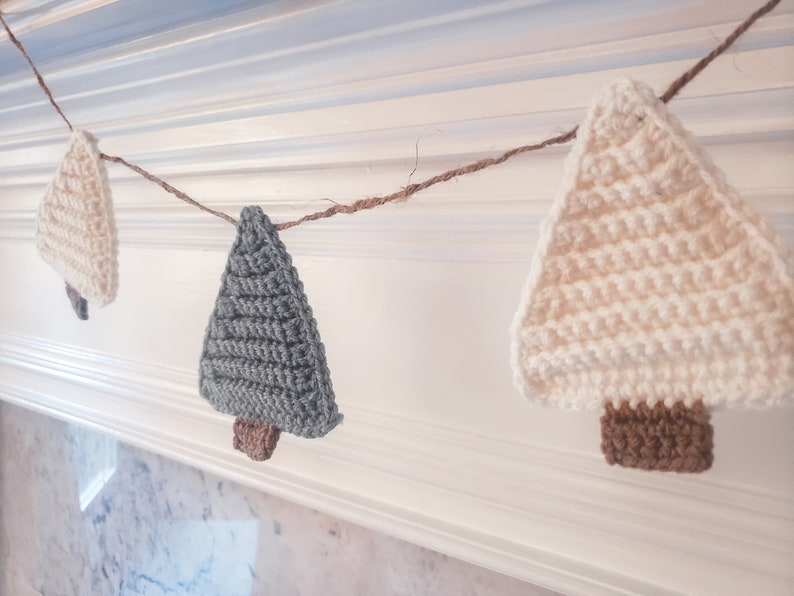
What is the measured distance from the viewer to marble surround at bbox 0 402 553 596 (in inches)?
29.8

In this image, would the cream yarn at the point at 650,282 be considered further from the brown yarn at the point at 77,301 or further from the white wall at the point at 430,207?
the brown yarn at the point at 77,301

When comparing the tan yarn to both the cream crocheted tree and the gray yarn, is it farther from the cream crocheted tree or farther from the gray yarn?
the cream crocheted tree

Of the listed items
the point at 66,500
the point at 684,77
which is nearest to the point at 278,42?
the point at 684,77

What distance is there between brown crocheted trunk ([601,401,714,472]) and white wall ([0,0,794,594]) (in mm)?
156

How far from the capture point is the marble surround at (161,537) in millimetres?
756

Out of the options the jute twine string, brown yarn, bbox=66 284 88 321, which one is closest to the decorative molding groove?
brown yarn, bbox=66 284 88 321

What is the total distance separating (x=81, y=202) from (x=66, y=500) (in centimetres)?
88

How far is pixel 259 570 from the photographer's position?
35.2 inches

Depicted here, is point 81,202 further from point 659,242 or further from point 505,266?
point 659,242

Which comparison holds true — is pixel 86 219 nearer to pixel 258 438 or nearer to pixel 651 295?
pixel 258 438

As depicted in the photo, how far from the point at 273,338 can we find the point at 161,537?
0.76m

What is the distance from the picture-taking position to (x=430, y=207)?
60 centimetres

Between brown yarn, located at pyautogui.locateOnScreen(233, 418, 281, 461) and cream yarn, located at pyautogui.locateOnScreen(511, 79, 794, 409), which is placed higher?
cream yarn, located at pyautogui.locateOnScreen(511, 79, 794, 409)

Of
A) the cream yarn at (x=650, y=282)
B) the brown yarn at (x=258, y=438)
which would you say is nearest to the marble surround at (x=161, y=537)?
the brown yarn at (x=258, y=438)
